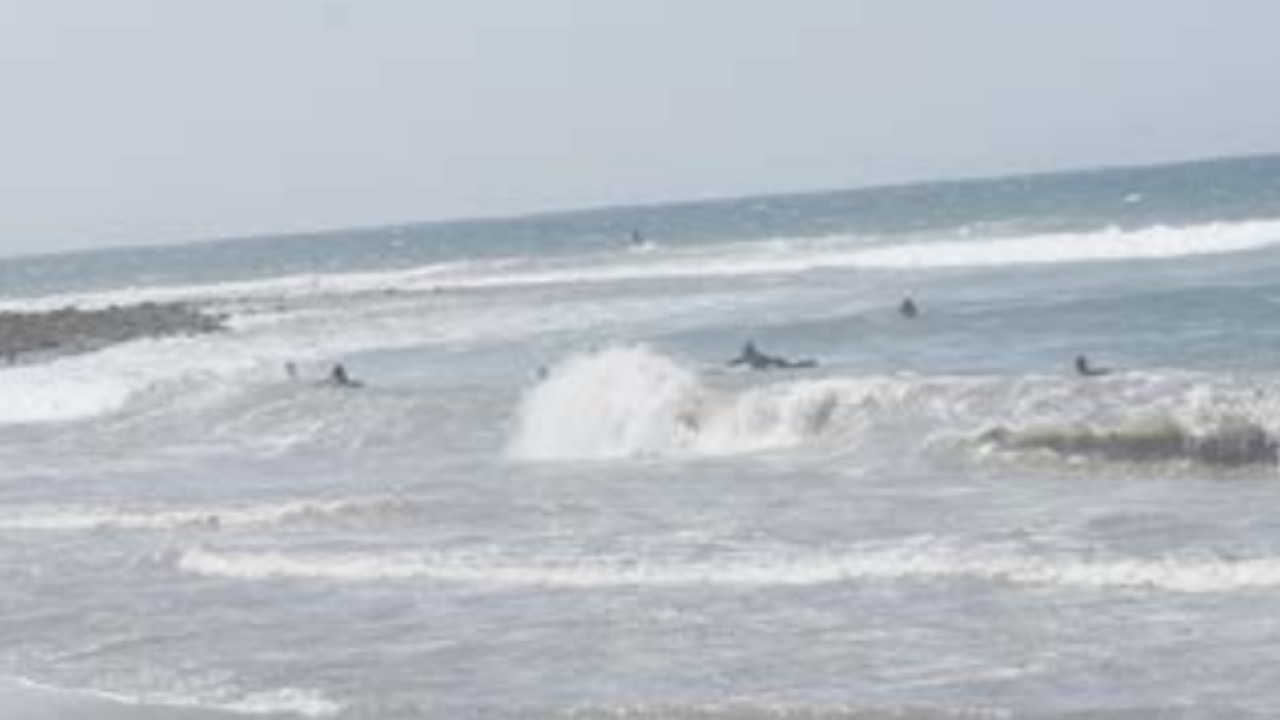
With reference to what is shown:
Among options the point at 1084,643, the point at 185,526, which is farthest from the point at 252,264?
the point at 1084,643

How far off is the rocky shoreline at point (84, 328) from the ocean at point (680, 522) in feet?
34.2

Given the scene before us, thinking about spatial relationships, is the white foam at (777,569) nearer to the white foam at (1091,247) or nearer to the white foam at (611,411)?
the white foam at (611,411)

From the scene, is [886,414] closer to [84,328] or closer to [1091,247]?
[84,328]

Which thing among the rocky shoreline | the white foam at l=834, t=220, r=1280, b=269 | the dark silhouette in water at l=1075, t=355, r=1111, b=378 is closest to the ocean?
the dark silhouette in water at l=1075, t=355, r=1111, b=378

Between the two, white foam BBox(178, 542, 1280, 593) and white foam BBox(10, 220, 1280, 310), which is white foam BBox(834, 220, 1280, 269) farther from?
white foam BBox(178, 542, 1280, 593)

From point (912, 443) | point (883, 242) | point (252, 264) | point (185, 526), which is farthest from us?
point (252, 264)

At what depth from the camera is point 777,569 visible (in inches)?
716

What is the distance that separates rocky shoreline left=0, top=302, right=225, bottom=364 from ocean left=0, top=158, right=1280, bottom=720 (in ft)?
34.2

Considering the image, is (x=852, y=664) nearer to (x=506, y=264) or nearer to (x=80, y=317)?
(x=80, y=317)

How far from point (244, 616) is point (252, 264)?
153 meters

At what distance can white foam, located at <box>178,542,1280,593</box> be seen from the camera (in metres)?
16.5

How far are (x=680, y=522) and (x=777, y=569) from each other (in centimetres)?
331

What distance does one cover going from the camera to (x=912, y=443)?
27.1 meters

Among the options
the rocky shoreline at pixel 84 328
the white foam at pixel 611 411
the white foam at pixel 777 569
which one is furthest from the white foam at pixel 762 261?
the white foam at pixel 777 569
